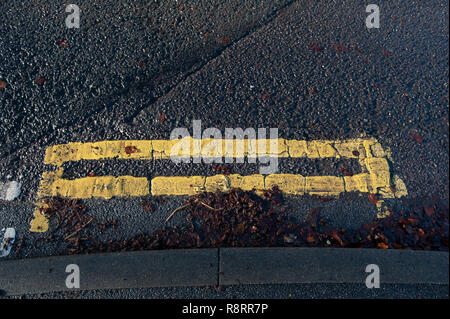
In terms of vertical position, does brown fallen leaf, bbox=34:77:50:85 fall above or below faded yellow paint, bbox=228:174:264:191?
above

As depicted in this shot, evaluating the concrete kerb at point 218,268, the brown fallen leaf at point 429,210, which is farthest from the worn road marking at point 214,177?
the concrete kerb at point 218,268

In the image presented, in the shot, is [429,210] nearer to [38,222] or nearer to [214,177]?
[214,177]

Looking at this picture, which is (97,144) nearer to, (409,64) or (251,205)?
(251,205)

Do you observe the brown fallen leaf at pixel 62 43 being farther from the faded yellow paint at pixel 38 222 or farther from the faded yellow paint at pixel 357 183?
the faded yellow paint at pixel 357 183

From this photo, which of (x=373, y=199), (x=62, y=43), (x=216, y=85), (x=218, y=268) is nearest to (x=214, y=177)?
(x=218, y=268)

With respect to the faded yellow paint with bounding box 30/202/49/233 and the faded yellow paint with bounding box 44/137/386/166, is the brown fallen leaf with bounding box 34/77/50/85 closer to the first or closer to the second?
the faded yellow paint with bounding box 44/137/386/166

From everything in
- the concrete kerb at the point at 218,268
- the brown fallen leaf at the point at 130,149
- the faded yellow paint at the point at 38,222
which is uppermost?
the brown fallen leaf at the point at 130,149

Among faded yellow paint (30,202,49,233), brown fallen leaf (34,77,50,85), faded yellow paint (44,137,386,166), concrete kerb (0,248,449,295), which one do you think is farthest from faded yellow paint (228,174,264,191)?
brown fallen leaf (34,77,50,85)
